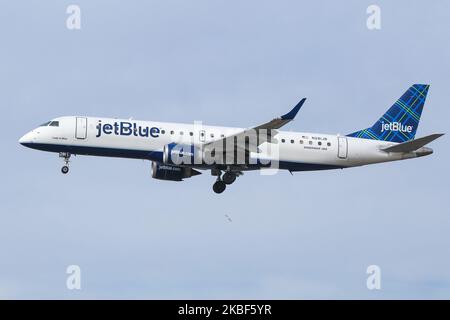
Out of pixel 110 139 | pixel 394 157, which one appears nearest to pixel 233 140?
pixel 110 139

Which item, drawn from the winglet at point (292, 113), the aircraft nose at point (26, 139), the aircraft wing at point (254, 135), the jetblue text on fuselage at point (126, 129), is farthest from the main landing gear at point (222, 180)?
the aircraft nose at point (26, 139)

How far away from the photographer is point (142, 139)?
204ft

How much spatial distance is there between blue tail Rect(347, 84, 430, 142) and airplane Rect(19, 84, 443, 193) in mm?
1191

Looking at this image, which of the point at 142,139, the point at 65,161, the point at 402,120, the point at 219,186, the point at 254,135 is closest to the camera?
the point at 254,135

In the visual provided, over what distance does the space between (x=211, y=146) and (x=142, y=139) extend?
4.06 m

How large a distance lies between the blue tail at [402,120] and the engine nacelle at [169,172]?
10856 mm

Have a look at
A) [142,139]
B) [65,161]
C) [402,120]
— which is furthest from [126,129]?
[402,120]

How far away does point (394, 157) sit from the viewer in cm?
6662

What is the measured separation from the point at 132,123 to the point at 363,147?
14.7m

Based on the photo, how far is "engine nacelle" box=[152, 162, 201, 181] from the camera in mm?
65375

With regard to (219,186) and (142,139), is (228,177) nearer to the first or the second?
(219,186)

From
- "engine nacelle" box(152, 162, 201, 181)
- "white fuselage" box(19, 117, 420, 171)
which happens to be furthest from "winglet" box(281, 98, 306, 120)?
"engine nacelle" box(152, 162, 201, 181)

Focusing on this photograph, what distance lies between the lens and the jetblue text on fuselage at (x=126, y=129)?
62.1 m

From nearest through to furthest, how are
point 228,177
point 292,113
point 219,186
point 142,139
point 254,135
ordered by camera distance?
point 292,113 < point 254,135 < point 142,139 < point 228,177 < point 219,186
